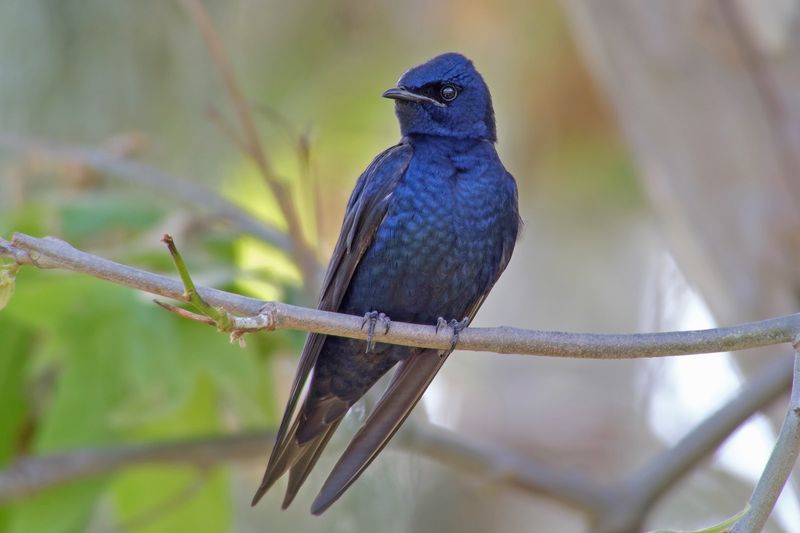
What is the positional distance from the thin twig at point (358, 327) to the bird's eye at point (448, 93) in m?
1.16

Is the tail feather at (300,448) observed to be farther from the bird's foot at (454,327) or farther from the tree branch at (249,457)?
the tree branch at (249,457)

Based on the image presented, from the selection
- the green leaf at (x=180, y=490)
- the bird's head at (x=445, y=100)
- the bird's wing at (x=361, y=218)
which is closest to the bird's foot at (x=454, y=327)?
the bird's wing at (x=361, y=218)

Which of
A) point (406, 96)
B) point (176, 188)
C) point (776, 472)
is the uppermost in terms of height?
point (406, 96)

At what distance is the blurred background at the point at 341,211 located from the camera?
314cm

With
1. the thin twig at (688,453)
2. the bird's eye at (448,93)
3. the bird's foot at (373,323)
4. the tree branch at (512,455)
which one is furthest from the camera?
the thin twig at (688,453)

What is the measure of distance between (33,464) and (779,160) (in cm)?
230

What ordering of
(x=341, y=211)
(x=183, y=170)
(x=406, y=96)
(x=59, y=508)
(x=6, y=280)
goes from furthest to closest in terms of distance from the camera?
(x=341, y=211) → (x=183, y=170) → (x=59, y=508) → (x=406, y=96) → (x=6, y=280)

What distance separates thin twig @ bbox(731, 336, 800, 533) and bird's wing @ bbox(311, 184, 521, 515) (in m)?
0.87

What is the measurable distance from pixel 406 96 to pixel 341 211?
3.01 meters

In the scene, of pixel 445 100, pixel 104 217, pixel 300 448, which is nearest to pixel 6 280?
pixel 300 448

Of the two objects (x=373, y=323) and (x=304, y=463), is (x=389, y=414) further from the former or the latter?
(x=373, y=323)

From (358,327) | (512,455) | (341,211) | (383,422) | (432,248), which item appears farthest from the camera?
(341,211)

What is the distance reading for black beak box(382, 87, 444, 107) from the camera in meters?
3.04

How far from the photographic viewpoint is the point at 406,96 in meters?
3.05
